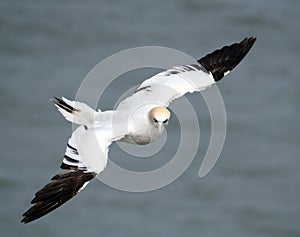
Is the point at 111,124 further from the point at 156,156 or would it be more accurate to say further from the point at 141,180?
the point at 156,156

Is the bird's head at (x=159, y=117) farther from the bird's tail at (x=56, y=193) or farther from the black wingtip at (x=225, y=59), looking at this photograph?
the black wingtip at (x=225, y=59)

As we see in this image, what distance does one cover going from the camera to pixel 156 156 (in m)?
21.5

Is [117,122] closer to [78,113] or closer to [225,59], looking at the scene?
[78,113]

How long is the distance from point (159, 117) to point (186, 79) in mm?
1364

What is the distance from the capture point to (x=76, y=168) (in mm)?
12219

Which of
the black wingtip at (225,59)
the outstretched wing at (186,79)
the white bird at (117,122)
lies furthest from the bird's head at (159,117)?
the black wingtip at (225,59)

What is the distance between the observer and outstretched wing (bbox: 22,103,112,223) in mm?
11633

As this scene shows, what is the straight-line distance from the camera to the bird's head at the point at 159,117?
12875 mm

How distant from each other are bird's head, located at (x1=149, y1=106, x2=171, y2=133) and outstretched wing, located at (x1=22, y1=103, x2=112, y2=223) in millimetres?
711

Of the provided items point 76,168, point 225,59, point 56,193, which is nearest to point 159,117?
point 76,168

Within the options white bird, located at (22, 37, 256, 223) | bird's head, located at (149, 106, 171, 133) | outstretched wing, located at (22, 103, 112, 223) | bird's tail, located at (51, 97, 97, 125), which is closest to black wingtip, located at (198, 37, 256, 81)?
white bird, located at (22, 37, 256, 223)

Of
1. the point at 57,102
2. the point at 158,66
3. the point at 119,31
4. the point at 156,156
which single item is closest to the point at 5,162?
the point at 156,156

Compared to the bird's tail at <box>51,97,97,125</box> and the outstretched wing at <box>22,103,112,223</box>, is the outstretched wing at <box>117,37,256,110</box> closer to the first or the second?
the bird's tail at <box>51,97,97,125</box>

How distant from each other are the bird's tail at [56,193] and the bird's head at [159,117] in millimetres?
1303
